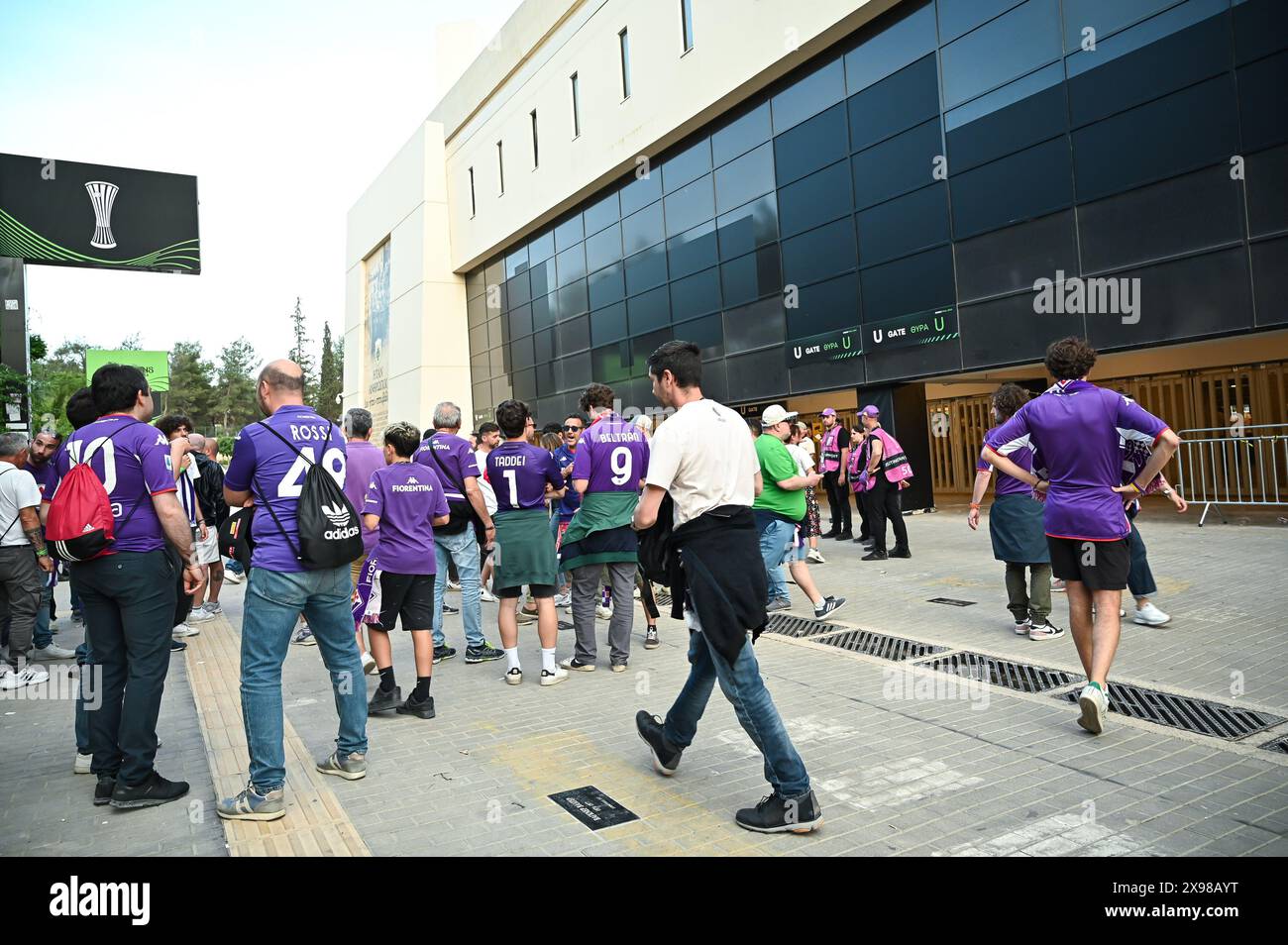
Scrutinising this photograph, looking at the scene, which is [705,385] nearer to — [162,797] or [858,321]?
[858,321]

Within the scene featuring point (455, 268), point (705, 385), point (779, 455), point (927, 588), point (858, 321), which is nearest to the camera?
point (779, 455)

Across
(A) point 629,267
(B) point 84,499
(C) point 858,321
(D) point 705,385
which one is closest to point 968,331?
(C) point 858,321

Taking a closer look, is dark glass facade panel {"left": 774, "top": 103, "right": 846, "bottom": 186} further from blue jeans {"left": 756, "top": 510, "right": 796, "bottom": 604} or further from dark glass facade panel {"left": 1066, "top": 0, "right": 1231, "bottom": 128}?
blue jeans {"left": 756, "top": 510, "right": 796, "bottom": 604}

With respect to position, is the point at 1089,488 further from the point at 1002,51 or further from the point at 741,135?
the point at 741,135

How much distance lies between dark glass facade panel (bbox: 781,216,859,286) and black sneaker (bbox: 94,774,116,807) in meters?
15.1

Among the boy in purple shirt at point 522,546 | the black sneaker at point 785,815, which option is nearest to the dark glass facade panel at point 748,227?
the boy in purple shirt at point 522,546

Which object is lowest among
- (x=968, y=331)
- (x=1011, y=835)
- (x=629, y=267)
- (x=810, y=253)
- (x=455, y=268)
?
(x=1011, y=835)

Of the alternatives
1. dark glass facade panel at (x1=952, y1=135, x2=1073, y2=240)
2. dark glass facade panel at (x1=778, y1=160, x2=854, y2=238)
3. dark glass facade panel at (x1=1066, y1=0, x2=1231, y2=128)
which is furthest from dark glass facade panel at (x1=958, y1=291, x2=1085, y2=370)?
dark glass facade panel at (x1=778, y1=160, x2=854, y2=238)

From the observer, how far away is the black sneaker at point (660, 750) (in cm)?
407

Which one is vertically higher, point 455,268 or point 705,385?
point 455,268

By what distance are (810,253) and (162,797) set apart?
15.8 metres

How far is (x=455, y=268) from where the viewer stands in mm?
33375

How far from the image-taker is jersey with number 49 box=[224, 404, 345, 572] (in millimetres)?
3881

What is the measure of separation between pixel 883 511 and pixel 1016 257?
17.4 feet
